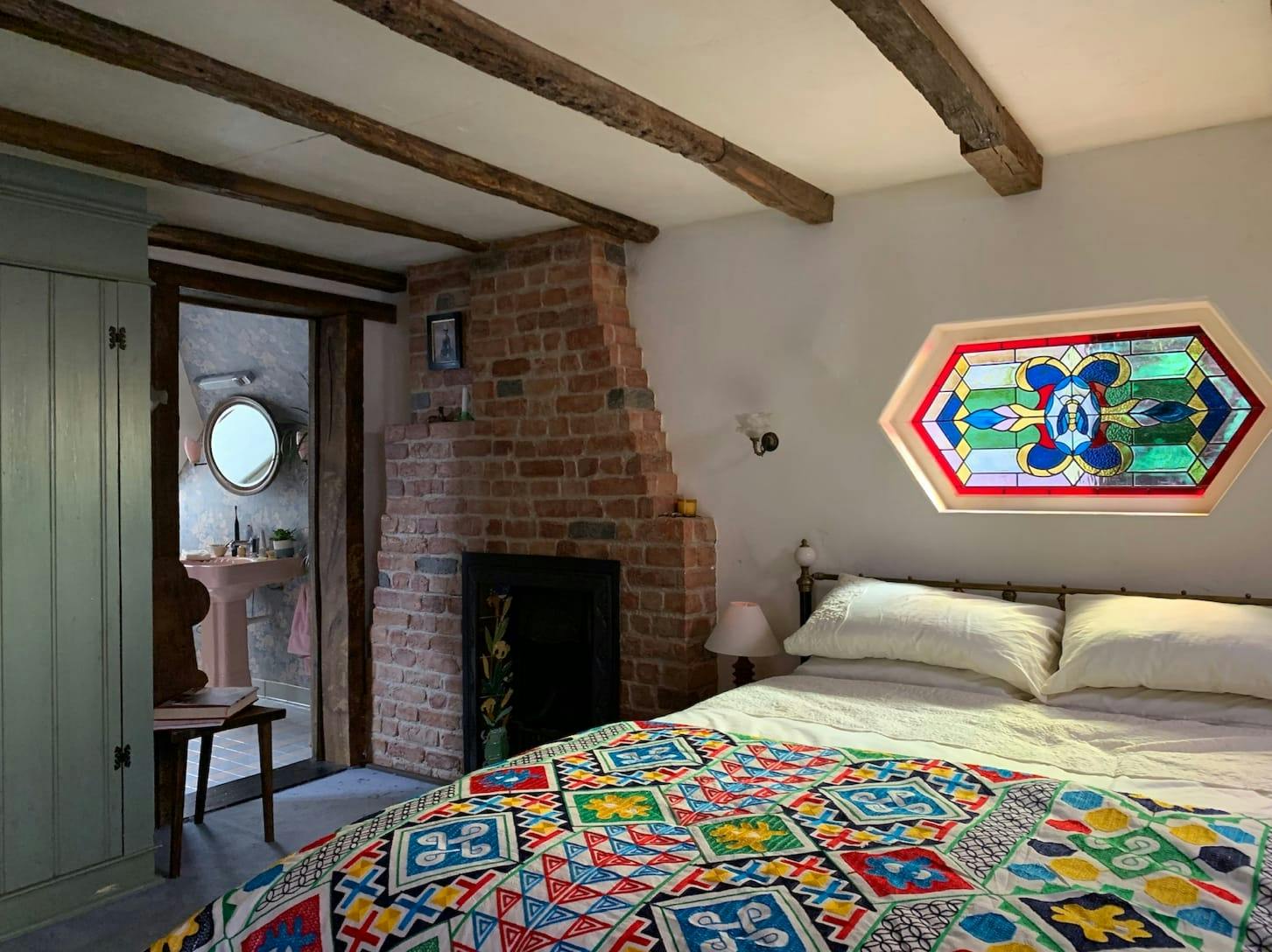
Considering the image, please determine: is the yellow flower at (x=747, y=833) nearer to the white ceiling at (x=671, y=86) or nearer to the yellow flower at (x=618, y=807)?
the yellow flower at (x=618, y=807)

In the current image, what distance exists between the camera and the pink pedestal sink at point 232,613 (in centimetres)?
555

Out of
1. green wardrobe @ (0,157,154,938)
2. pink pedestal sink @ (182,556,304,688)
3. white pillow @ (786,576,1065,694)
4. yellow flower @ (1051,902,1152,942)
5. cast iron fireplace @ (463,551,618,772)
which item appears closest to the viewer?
yellow flower @ (1051,902,1152,942)

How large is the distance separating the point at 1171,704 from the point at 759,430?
A: 5.55 feet

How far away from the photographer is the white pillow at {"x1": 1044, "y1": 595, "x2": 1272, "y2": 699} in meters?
2.55

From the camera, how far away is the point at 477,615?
441cm

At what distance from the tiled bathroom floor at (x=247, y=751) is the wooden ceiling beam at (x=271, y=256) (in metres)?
2.18

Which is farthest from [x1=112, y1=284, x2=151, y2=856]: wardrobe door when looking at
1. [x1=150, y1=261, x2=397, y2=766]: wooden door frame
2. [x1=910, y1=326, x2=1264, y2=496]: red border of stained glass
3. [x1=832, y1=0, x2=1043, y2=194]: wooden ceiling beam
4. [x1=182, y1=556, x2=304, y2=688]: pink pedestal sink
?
[x1=910, y1=326, x2=1264, y2=496]: red border of stained glass

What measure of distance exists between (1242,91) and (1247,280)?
57 centimetres

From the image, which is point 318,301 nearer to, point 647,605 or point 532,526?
point 532,526

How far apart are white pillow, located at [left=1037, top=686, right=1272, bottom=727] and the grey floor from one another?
8.66ft

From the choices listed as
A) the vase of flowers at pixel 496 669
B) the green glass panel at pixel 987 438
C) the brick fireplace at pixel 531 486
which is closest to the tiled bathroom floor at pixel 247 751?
the brick fireplace at pixel 531 486

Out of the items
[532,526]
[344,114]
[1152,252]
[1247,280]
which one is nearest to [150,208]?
[344,114]

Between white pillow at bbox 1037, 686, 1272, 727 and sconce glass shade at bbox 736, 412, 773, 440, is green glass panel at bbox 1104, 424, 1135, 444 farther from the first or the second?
sconce glass shade at bbox 736, 412, 773, 440

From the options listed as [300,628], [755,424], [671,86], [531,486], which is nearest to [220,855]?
[531,486]
